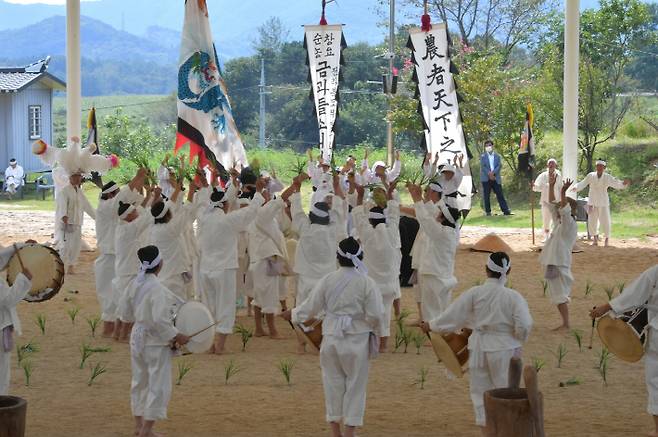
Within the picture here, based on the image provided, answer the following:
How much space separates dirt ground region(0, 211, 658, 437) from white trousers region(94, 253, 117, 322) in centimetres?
31

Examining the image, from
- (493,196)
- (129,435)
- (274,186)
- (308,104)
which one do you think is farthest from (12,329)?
(308,104)

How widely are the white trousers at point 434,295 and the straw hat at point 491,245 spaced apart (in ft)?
27.3

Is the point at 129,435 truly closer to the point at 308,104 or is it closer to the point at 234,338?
the point at 234,338

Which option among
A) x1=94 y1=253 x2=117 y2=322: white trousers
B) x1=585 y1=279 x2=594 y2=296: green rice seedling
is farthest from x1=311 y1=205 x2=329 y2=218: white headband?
x1=585 y1=279 x2=594 y2=296: green rice seedling

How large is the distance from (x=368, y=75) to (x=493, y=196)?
21374 millimetres

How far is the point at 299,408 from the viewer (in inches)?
385

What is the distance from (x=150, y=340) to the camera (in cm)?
854

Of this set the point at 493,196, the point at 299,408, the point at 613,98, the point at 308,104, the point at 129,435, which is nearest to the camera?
the point at 129,435

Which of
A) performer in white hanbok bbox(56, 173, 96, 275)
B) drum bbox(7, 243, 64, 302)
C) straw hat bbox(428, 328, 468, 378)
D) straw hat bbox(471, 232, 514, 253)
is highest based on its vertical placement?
performer in white hanbok bbox(56, 173, 96, 275)

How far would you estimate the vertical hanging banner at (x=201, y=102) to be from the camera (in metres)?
15.9

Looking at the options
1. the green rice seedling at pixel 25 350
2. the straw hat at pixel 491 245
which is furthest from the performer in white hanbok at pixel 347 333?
the straw hat at pixel 491 245

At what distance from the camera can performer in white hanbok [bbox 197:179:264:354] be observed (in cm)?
1172

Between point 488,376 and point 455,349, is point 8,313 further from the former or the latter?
point 488,376

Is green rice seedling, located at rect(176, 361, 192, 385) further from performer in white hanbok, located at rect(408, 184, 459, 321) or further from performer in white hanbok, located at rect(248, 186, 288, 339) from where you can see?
performer in white hanbok, located at rect(408, 184, 459, 321)
